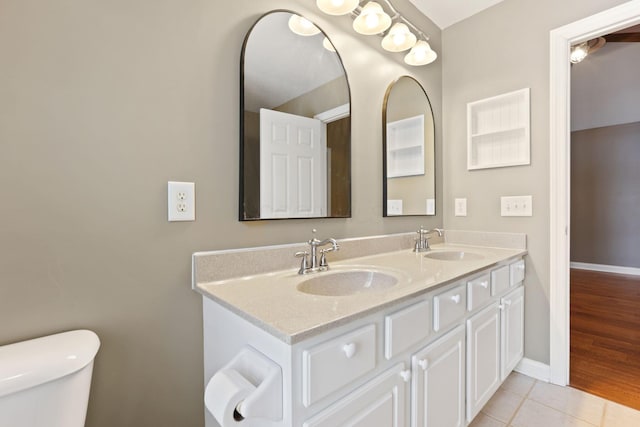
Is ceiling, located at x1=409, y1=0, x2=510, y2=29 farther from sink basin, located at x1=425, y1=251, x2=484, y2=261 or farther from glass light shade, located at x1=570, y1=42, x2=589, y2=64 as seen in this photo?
sink basin, located at x1=425, y1=251, x2=484, y2=261

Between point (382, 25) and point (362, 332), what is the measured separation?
1395 millimetres

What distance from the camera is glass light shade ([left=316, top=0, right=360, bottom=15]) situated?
4.15 ft

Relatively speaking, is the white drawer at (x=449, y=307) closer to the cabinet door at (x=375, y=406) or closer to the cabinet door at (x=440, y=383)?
the cabinet door at (x=440, y=383)

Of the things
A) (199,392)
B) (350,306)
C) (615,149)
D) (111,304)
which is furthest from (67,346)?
(615,149)

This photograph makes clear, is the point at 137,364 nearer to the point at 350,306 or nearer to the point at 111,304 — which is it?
the point at 111,304

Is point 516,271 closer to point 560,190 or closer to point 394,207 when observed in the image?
point 560,190

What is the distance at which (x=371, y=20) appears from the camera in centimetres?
141

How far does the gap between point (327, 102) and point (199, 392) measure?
1.29 metres

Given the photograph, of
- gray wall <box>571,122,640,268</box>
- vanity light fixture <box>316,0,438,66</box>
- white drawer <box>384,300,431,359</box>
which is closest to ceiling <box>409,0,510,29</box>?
vanity light fixture <box>316,0,438,66</box>

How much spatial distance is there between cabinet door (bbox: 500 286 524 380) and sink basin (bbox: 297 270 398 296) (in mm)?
769

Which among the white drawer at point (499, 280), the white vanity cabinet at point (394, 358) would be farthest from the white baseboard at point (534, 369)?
the white drawer at point (499, 280)

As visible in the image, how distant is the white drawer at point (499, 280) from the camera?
56.5 inches

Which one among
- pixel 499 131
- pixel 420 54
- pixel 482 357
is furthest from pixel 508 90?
pixel 482 357

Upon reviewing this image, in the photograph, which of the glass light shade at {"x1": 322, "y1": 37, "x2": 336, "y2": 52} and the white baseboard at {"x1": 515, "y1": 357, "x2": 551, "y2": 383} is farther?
the white baseboard at {"x1": 515, "y1": 357, "x2": 551, "y2": 383}
